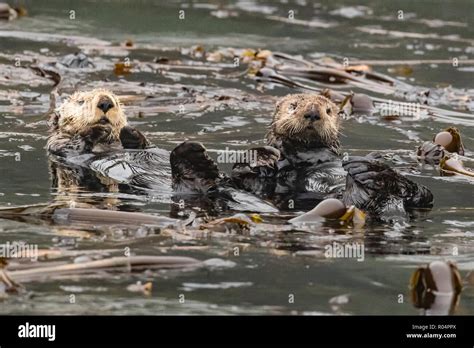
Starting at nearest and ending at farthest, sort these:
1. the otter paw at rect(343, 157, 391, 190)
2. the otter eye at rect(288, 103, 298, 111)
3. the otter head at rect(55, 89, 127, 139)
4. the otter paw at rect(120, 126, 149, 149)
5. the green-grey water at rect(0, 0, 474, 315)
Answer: the green-grey water at rect(0, 0, 474, 315) → the otter paw at rect(343, 157, 391, 190) → the otter eye at rect(288, 103, 298, 111) → the otter paw at rect(120, 126, 149, 149) → the otter head at rect(55, 89, 127, 139)

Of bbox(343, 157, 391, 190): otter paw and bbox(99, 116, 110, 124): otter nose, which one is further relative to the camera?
bbox(99, 116, 110, 124): otter nose

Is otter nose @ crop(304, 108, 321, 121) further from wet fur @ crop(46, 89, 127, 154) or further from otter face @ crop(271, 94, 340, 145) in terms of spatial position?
wet fur @ crop(46, 89, 127, 154)

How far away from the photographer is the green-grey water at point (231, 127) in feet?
15.8

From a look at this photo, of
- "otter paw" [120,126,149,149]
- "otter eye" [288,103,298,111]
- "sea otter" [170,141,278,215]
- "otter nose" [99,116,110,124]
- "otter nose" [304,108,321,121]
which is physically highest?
"otter eye" [288,103,298,111]

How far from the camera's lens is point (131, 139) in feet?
23.9

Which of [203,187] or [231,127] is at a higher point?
[231,127]

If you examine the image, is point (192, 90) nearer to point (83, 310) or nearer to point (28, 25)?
point (28, 25)

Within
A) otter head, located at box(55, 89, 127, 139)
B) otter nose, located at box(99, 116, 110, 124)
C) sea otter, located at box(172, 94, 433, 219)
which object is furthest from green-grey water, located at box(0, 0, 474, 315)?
otter nose, located at box(99, 116, 110, 124)

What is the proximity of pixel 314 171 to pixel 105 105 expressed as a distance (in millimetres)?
1574

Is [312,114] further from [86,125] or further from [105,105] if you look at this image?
[86,125]

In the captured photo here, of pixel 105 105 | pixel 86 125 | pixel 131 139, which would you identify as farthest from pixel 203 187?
pixel 86 125

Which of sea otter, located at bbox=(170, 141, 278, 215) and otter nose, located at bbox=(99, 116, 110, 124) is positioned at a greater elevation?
otter nose, located at bbox=(99, 116, 110, 124)

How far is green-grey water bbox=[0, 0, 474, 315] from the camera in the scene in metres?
4.80

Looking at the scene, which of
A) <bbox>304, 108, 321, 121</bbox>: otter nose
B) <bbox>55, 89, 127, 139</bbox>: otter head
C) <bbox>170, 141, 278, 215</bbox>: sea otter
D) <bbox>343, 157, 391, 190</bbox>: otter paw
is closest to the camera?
<bbox>343, 157, 391, 190</bbox>: otter paw
